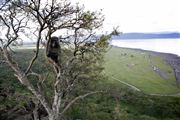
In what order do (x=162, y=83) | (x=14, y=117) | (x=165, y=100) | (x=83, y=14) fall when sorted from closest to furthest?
(x=83, y=14) < (x=14, y=117) < (x=165, y=100) < (x=162, y=83)

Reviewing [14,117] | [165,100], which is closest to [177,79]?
[165,100]

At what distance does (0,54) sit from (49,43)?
5.00 meters

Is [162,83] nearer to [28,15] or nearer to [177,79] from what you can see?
[177,79]

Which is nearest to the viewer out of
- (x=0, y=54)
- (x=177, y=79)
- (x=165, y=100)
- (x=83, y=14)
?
(x=83, y=14)

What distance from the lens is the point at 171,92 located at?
165625mm

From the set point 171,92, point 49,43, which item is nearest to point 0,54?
point 49,43

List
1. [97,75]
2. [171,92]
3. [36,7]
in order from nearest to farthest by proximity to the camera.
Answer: [36,7]
[97,75]
[171,92]

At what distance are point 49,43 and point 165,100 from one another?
414 feet

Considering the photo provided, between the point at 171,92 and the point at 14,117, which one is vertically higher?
the point at 14,117

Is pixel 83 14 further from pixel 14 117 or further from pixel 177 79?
pixel 177 79

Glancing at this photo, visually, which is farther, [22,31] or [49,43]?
[22,31]

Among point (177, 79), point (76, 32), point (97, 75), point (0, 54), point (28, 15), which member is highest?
point (28, 15)

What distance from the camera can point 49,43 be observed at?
74.2 feet

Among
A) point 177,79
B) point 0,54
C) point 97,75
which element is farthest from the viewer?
point 177,79
